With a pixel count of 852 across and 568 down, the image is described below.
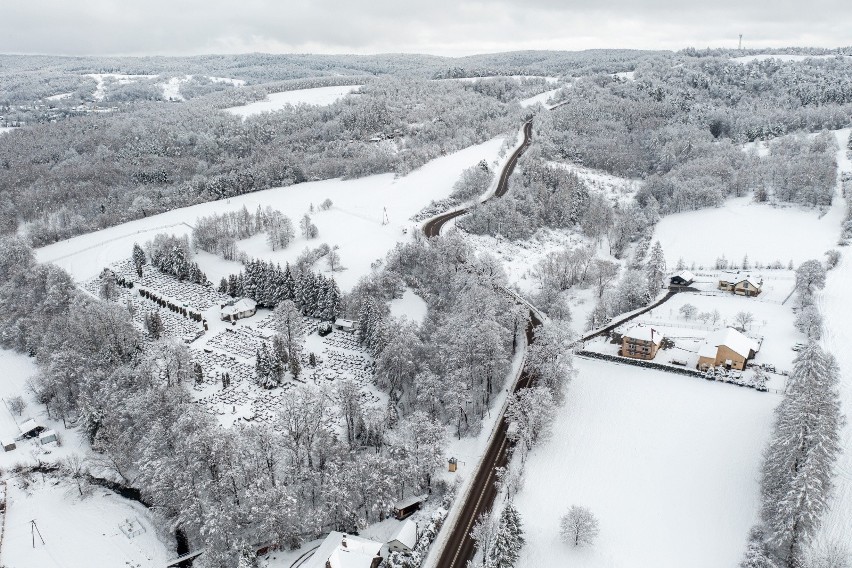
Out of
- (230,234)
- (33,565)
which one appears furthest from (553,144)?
(33,565)

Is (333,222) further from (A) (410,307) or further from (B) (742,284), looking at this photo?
(B) (742,284)

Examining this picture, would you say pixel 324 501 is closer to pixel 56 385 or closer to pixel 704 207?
pixel 56 385

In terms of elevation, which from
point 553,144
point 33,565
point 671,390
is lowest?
point 33,565

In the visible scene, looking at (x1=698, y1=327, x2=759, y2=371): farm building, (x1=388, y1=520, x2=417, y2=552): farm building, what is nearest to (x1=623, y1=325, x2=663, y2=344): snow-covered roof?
(x1=698, y1=327, x2=759, y2=371): farm building

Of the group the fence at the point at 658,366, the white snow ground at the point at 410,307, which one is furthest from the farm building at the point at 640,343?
the white snow ground at the point at 410,307

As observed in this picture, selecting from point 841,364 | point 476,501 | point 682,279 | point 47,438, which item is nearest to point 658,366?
point 841,364

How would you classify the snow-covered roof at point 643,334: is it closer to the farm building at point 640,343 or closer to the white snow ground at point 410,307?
the farm building at point 640,343
